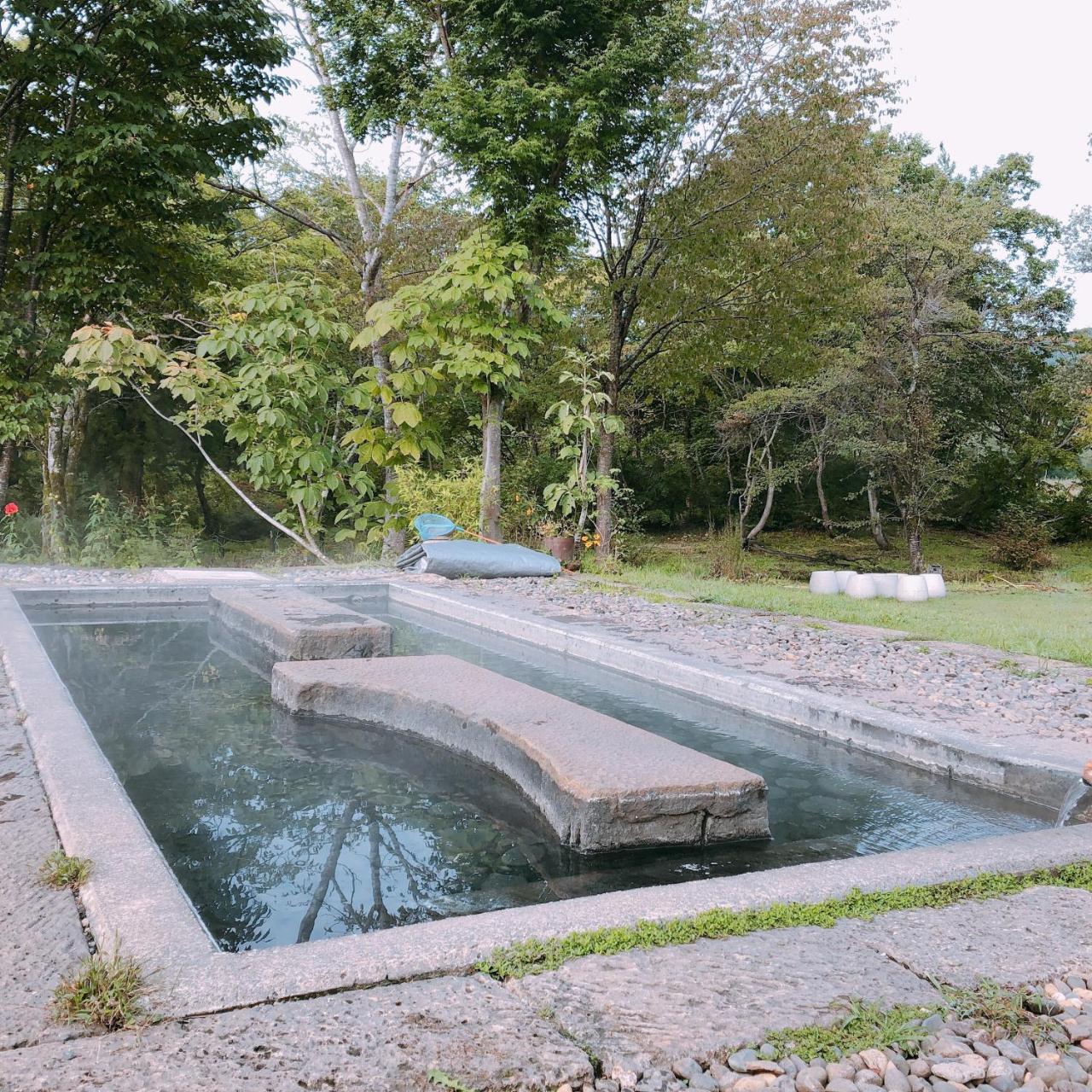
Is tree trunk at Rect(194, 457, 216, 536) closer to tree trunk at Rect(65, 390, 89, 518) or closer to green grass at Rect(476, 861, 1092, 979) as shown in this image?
tree trunk at Rect(65, 390, 89, 518)

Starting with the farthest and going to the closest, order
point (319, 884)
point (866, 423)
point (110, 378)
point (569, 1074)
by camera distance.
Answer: point (866, 423), point (110, 378), point (319, 884), point (569, 1074)

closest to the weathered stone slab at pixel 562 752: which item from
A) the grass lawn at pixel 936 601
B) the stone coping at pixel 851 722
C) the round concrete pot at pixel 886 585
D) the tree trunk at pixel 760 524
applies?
the stone coping at pixel 851 722

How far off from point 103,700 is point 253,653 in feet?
3.24

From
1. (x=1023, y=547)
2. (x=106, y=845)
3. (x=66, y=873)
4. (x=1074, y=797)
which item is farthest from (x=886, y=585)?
(x=66, y=873)

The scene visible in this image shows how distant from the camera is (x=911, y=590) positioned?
8453mm

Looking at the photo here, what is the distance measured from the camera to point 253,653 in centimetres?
463

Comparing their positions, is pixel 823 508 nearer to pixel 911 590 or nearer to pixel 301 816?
pixel 911 590

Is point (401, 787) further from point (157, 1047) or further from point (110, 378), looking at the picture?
point (110, 378)

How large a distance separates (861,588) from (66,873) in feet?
26.0

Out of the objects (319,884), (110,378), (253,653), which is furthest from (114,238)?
(319,884)

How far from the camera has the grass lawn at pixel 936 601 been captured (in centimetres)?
569

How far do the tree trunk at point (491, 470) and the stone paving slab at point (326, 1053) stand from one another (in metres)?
7.96

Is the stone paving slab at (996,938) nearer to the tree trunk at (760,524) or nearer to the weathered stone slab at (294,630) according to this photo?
the weathered stone slab at (294,630)

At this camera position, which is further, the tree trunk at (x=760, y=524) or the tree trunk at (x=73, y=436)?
the tree trunk at (x=760, y=524)
